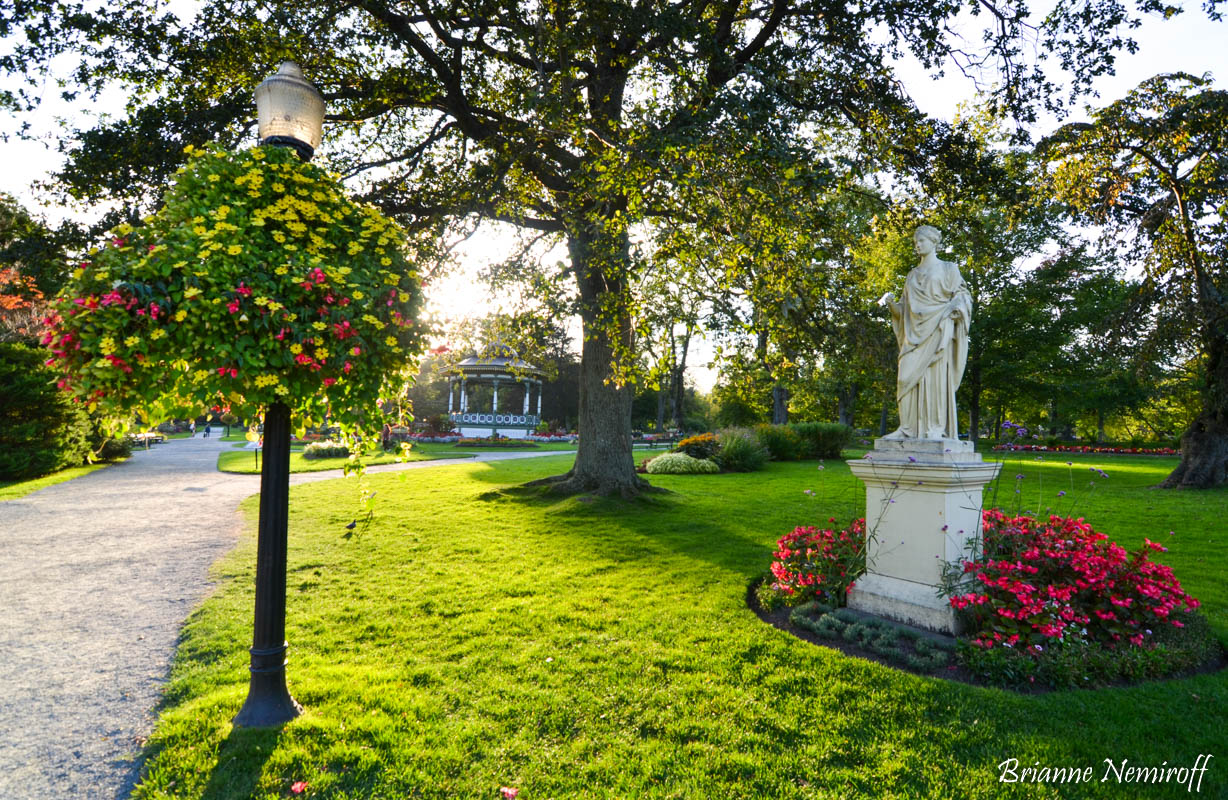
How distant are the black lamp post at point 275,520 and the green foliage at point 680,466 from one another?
13.8 m

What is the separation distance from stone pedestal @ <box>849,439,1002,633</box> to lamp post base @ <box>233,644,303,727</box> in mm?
4519

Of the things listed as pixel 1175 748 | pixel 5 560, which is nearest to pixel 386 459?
pixel 5 560

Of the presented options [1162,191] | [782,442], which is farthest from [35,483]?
[1162,191]

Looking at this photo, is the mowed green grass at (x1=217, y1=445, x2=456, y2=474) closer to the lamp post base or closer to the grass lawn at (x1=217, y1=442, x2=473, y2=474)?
the grass lawn at (x1=217, y1=442, x2=473, y2=474)

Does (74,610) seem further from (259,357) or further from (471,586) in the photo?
(259,357)

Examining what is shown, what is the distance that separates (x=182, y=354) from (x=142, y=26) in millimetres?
8188

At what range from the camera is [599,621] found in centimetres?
490

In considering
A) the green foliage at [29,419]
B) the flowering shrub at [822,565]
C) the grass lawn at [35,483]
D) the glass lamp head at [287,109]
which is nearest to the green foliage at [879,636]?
the flowering shrub at [822,565]

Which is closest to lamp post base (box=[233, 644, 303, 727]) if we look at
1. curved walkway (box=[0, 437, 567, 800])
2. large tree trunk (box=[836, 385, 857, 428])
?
curved walkway (box=[0, 437, 567, 800])

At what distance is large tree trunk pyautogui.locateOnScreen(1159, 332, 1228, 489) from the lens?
13.4m

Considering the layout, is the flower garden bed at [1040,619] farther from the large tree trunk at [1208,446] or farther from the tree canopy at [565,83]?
the large tree trunk at [1208,446]

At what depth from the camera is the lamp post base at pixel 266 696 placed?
10.3 ft

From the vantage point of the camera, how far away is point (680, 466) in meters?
17.0

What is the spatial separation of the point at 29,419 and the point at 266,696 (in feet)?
53.2
